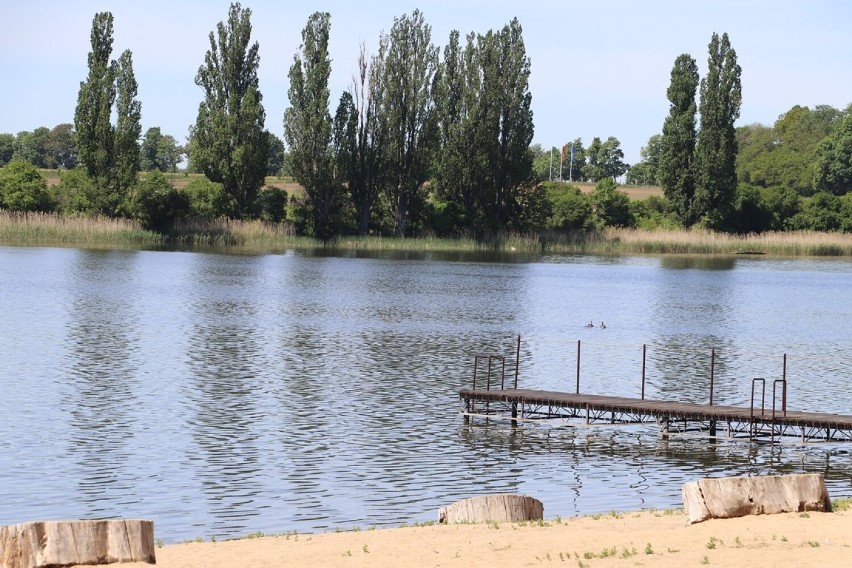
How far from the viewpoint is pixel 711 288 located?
66.1 metres

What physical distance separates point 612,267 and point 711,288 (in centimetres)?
1881

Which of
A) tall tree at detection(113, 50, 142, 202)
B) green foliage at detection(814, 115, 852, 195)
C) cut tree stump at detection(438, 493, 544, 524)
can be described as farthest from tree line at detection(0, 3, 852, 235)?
cut tree stump at detection(438, 493, 544, 524)

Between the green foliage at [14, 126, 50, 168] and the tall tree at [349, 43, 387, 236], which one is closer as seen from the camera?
the tall tree at [349, 43, 387, 236]

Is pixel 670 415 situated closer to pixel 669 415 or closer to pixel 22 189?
pixel 669 415

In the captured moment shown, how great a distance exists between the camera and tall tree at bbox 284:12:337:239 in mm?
89875

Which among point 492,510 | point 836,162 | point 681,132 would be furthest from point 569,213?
point 492,510

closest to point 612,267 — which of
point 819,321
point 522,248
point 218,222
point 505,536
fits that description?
point 522,248

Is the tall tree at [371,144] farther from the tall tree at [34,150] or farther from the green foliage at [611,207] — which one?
the tall tree at [34,150]

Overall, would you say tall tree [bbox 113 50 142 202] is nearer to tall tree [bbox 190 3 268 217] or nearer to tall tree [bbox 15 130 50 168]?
tall tree [bbox 190 3 268 217]

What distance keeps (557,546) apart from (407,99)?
81.4 metres

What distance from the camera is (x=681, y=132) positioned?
96.8m

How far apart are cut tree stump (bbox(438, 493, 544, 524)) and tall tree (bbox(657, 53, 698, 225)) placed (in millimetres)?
84438

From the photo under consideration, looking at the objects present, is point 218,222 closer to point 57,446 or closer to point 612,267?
point 612,267

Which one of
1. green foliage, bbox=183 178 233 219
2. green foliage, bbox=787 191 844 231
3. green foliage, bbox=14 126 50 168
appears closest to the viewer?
green foliage, bbox=183 178 233 219
